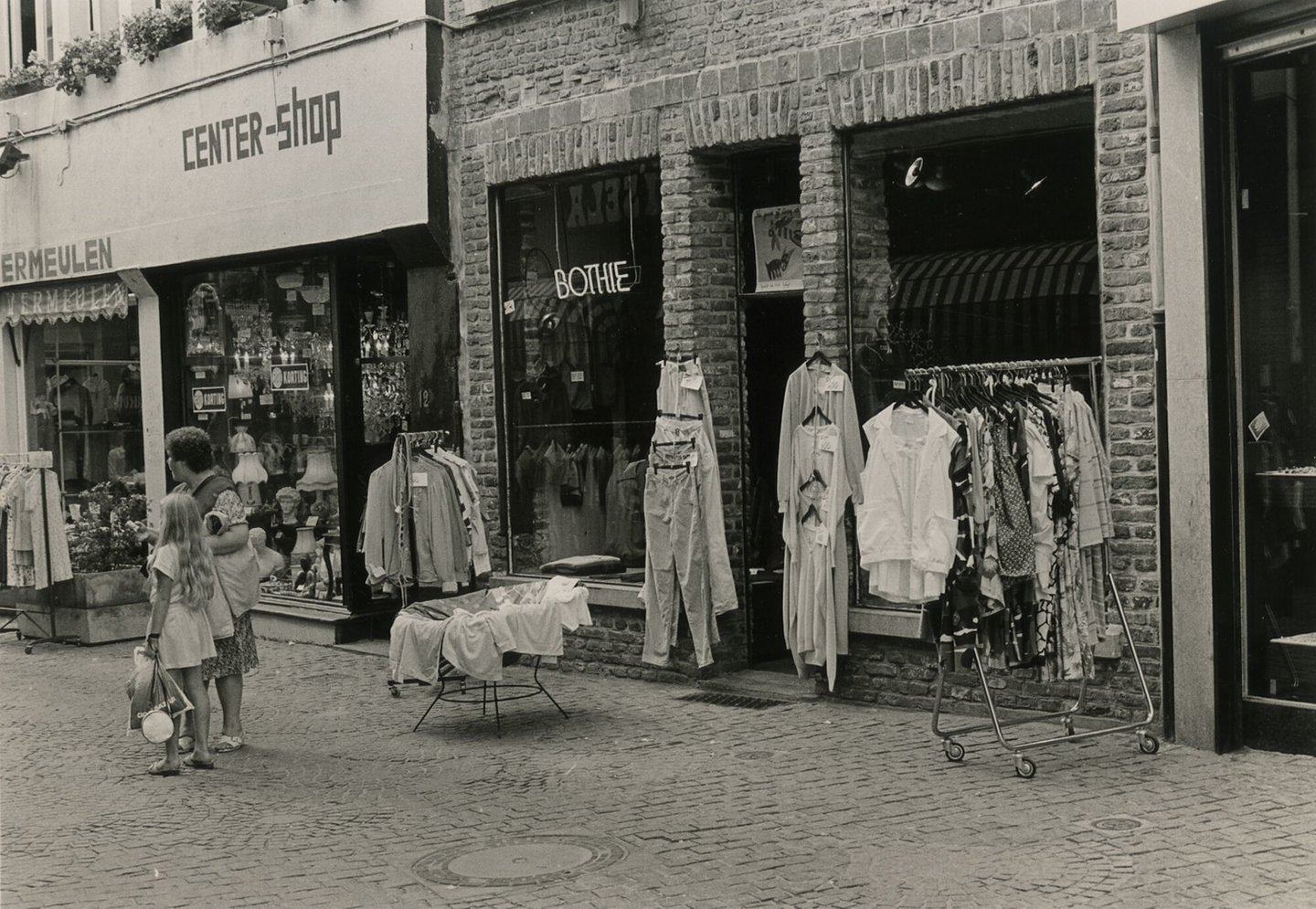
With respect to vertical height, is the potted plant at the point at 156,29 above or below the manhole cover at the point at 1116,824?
above

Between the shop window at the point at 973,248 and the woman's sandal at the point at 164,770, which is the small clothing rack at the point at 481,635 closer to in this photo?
the woman's sandal at the point at 164,770

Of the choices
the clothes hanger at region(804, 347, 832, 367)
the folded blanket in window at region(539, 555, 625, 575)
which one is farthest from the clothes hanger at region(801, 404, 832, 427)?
the folded blanket in window at region(539, 555, 625, 575)

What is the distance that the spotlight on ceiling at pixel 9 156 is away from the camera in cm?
1697

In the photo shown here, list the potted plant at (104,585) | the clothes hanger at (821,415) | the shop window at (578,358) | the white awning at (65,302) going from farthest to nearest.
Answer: the white awning at (65,302)
the potted plant at (104,585)
the shop window at (578,358)
the clothes hanger at (821,415)

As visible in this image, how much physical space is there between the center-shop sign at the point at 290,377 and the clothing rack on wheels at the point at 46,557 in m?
2.12

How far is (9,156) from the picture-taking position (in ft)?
55.7

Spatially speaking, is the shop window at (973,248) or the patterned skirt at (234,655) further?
the patterned skirt at (234,655)

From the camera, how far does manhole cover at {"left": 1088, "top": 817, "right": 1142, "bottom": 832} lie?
653cm

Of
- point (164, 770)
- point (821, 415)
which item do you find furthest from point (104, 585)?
point (821, 415)

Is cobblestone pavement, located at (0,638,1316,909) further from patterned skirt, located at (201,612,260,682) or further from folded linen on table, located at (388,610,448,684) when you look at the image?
patterned skirt, located at (201,612,260,682)

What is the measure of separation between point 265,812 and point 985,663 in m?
3.81

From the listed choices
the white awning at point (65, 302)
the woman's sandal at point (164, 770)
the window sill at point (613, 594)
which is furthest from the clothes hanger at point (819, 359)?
the white awning at point (65, 302)

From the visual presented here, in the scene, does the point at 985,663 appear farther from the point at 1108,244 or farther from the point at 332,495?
the point at 332,495

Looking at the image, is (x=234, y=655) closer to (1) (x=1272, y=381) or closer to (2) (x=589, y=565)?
(2) (x=589, y=565)
